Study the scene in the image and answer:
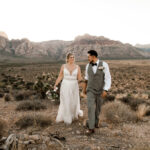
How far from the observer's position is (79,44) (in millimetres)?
173875

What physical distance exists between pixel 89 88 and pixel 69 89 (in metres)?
1.22

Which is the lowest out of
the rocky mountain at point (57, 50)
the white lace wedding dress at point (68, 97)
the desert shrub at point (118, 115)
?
the desert shrub at point (118, 115)

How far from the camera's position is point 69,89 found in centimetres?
627

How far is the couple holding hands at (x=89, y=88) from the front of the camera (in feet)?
16.7

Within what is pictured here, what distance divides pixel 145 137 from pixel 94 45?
163m

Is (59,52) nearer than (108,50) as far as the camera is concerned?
No

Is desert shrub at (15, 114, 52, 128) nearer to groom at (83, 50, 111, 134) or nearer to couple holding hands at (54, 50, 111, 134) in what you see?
couple holding hands at (54, 50, 111, 134)

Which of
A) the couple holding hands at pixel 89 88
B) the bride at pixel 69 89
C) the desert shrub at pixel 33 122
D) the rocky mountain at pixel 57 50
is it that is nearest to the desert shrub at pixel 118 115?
the couple holding hands at pixel 89 88

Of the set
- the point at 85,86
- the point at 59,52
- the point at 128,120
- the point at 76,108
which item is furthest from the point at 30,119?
the point at 59,52

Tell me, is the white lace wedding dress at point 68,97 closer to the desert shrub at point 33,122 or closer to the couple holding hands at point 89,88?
the couple holding hands at point 89,88

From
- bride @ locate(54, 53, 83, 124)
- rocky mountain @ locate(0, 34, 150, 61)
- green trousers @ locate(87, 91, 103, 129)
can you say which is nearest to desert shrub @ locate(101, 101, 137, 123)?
bride @ locate(54, 53, 83, 124)

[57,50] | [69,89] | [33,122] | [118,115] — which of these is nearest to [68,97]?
[69,89]

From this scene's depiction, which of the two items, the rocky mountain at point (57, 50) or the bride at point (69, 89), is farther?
the rocky mountain at point (57, 50)

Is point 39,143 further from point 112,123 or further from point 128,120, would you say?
point 128,120
